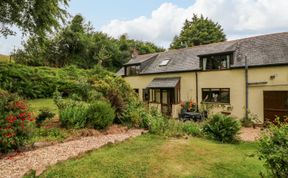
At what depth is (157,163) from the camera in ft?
19.9

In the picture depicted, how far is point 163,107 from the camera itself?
21656mm

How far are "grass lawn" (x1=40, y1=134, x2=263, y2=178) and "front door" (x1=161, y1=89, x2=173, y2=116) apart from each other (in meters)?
12.8

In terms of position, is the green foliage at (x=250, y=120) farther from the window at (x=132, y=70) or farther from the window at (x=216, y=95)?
the window at (x=132, y=70)

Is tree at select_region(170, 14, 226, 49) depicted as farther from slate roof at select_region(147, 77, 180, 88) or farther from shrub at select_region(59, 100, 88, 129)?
shrub at select_region(59, 100, 88, 129)

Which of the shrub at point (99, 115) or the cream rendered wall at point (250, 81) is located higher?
the cream rendered wall at point (250, 81)

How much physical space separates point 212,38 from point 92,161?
125ft

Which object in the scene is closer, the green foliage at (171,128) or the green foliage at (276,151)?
the green foliage at (276,151)

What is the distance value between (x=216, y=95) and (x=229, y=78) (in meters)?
1.76

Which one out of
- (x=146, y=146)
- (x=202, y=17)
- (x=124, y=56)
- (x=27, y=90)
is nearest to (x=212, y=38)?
(x=202, y=17)

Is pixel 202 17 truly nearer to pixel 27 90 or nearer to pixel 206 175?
pixel 27 90

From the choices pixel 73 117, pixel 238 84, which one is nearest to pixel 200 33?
pixel 238 84

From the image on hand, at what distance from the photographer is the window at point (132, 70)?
2475 cm

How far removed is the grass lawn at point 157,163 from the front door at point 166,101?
42.1 feet

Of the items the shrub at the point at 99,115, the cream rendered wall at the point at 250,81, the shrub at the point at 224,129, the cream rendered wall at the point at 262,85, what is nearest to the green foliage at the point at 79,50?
the cream rendered wall at the point at 250,81
